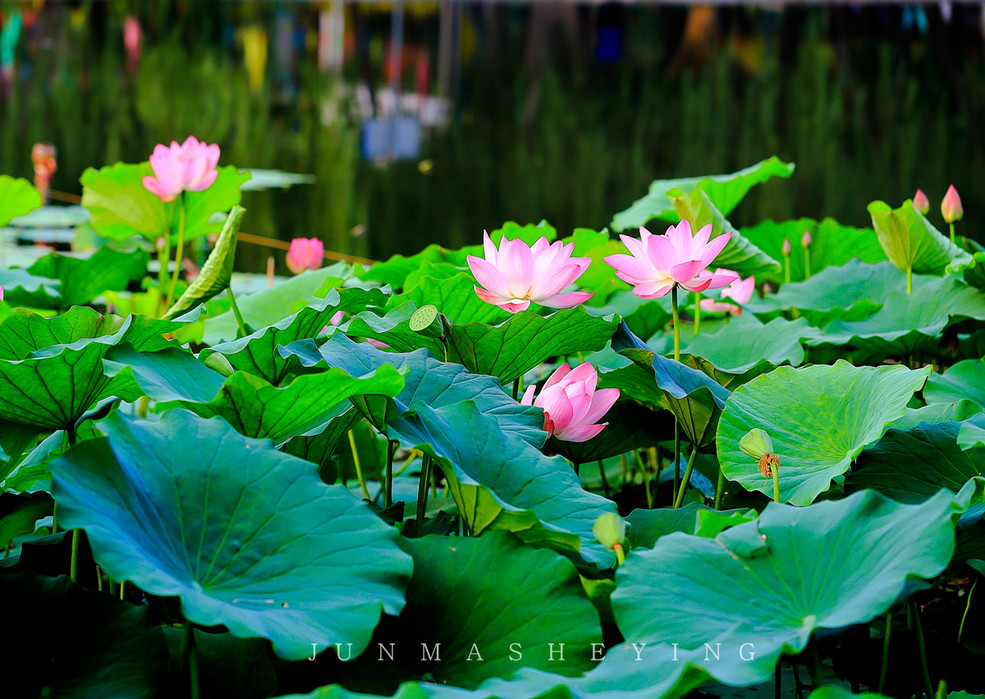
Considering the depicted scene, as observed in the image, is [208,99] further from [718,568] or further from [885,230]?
[718,568]

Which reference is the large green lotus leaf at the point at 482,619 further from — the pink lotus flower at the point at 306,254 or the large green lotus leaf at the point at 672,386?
the pink lotus flower at the point at 306,254

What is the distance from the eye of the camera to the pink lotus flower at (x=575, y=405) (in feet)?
2.75

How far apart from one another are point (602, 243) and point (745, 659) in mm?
888

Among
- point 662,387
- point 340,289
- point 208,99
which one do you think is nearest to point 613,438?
point 662,387

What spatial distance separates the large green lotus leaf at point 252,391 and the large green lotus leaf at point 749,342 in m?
0.54

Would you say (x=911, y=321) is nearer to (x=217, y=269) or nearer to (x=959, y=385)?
(x=959, y=385)

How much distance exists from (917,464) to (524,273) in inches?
15.4

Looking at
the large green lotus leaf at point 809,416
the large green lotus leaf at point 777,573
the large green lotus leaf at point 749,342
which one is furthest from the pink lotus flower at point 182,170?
the large green lotus leaf at point 777,573

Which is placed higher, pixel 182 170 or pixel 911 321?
pixel 182 170

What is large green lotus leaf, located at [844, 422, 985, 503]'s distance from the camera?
0.83 metres

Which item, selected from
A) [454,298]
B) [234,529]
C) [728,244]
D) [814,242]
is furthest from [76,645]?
[814,242]

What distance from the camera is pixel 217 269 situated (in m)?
1.00

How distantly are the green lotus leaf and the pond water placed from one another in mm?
1020

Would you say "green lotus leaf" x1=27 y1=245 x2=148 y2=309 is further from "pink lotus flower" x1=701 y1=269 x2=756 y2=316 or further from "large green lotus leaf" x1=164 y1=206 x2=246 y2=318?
"pink lotus flower" x1=701 y1=269 x2=756 y2=316
